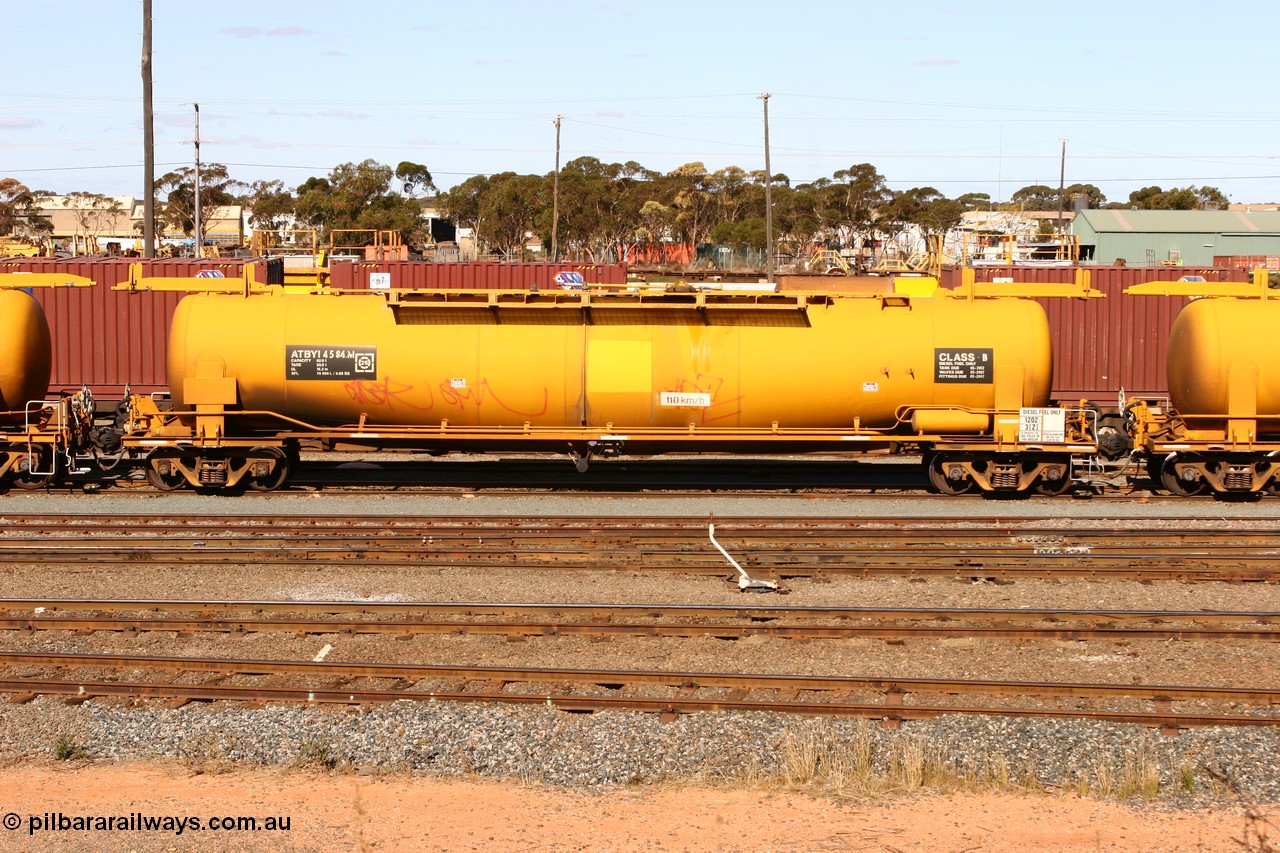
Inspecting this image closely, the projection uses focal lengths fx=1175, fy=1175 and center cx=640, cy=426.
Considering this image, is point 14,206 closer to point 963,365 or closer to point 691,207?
point 691,207

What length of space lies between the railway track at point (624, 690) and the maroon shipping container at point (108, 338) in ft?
50.7

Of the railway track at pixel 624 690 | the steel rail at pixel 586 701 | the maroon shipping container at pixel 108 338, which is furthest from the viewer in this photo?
the maroon shipping container at pixel 108 338

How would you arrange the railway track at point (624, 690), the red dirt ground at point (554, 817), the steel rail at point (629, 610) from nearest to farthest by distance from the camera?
the red dirt ground at point (554, 817) → the railway track at point (624, 690) → the steel rail at point (629, 610)

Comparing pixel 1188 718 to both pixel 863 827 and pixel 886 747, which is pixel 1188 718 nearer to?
pixel 886 747

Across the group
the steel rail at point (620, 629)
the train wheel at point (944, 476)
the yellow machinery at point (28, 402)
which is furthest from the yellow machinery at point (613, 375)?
the steel rail at point (620, 629)

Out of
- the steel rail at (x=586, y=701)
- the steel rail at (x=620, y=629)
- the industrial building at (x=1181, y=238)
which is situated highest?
the industrial building at (x=1181, y=238)

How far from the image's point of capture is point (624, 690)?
33.2 ft

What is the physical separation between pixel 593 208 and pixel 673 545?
212 ft

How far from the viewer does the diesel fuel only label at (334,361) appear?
58.3ft

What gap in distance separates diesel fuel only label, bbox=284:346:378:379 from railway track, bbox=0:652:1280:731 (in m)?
7.77

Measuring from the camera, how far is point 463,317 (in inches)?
705

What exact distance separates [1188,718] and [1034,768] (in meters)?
1.65

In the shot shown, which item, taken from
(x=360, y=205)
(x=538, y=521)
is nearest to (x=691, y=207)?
(x=360, y=205)

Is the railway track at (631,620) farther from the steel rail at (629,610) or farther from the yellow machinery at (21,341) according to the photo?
the yellow machinery at (21,341)
